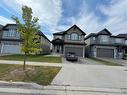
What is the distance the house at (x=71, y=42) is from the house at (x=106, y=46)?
423 cm

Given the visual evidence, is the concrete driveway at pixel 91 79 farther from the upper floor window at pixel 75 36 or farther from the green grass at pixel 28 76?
the upper floor window at pixel 75 36

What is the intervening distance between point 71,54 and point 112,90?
1882 cm

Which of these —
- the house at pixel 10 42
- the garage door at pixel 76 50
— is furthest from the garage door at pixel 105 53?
the house at pixel 10 42

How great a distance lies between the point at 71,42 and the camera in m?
38.3

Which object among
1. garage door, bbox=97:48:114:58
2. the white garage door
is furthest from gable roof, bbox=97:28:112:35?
the white garage door

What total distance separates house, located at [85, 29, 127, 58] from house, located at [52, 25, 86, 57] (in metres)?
4.23

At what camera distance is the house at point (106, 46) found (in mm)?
40688

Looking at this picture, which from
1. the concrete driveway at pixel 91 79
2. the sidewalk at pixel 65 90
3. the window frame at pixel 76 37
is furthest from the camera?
the window frame at pixel 76 37

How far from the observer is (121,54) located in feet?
135

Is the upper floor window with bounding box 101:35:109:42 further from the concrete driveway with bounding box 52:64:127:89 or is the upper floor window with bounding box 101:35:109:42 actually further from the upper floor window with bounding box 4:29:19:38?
the concrete driveway with bounding box 52:64:127:89

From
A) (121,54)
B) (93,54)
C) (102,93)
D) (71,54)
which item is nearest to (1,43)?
(71,54)

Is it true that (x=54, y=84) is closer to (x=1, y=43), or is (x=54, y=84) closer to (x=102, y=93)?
(x=102, y=93)

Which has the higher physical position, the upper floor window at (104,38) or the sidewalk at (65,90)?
the upper floor window at (104,38)

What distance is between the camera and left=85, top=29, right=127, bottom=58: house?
4069 cm
